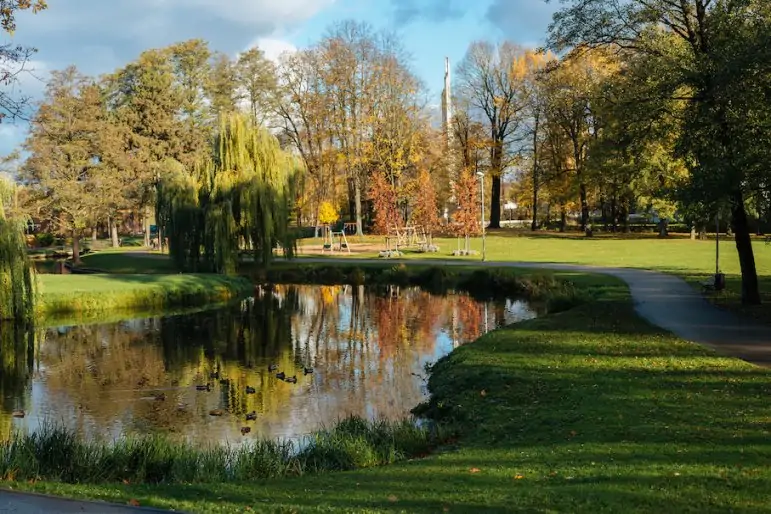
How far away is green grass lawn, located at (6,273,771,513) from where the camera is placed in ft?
19.6

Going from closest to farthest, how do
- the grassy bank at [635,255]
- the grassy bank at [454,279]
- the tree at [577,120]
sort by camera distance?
the grassy bank at [635,255]
the grassy bank at [454,279]
the tree at [577,120]

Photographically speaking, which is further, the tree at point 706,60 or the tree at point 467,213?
the tree at point 467,213

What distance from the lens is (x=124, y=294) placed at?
88.2 ft

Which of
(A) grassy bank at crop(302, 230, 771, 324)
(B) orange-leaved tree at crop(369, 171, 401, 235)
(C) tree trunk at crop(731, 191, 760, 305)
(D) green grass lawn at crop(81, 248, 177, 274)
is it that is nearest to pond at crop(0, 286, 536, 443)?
(C) tree trunk at crop(731, 191, 760, 305)

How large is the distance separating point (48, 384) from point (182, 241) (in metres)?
18.5

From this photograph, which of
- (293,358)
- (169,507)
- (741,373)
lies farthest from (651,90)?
(169,507)

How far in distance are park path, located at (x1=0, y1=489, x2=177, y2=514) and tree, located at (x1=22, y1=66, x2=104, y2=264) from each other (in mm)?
44415

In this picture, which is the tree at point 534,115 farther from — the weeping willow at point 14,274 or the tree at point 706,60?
the weeping willow at point 14,274

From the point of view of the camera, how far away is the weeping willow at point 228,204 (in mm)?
32469

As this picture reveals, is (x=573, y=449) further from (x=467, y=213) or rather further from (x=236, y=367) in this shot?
(x=467, y=213)

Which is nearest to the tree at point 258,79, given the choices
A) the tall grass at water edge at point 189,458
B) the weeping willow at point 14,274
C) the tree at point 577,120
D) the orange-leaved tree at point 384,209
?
the orange-leaved tree at point 384,209

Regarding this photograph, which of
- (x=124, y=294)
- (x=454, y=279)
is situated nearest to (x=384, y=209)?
(x=454, y=279)

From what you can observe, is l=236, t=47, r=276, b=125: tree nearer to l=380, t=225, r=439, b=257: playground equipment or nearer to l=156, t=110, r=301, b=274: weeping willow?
l=380, t=225, r=439, b=257: playground equipment

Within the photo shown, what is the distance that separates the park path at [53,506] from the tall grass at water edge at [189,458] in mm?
1956
